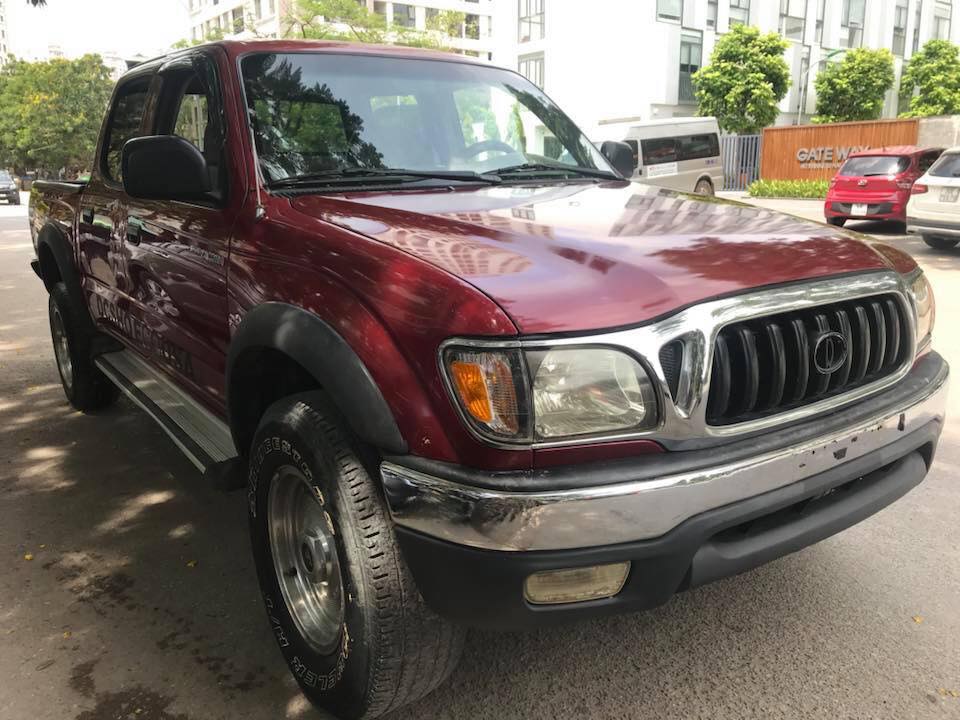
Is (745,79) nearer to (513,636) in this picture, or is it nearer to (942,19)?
(942,19)

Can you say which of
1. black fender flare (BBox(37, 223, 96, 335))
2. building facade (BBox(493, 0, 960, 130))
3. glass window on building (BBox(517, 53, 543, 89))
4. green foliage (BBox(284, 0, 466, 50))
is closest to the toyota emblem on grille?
black fender flare (BBox(37, 223, 96, 335))

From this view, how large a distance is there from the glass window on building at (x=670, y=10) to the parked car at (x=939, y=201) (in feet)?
91.4

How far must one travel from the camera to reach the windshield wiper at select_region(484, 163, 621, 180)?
312 cm

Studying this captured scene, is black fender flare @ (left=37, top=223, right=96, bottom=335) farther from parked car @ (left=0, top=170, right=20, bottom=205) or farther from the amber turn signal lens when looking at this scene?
parked car @ (left=0, top=170, right=20, bottom=205)

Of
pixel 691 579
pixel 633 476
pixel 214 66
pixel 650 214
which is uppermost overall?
pixel 214 66

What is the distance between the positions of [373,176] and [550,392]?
136cm

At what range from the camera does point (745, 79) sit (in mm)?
33750

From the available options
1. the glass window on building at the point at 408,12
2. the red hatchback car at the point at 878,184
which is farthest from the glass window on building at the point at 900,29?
the red hatchback car at the point at 878,184

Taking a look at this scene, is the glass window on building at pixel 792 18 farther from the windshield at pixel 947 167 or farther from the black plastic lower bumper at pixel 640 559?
the black plastic lower bumper at pixel 640 559

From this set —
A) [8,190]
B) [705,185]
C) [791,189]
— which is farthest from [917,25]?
[8,190]

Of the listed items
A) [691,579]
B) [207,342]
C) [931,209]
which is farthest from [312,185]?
[931,209]

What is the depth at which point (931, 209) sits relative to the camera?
11203 mm

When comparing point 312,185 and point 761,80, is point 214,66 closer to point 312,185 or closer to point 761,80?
point 312,185

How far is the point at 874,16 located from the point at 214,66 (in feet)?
159
